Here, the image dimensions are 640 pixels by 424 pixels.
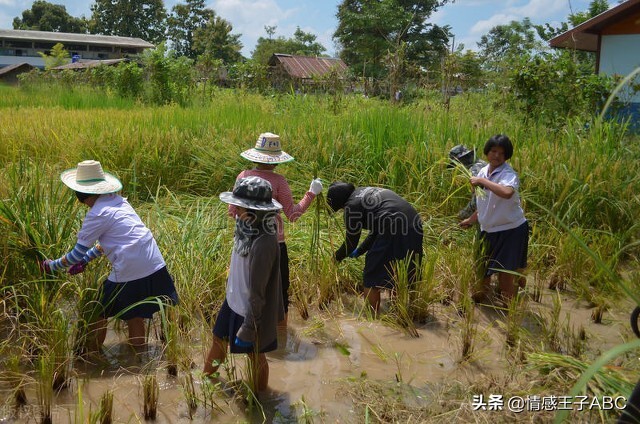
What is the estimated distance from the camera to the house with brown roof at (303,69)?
11148mm

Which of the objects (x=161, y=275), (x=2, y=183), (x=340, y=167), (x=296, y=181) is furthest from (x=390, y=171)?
(x=2, y=183)

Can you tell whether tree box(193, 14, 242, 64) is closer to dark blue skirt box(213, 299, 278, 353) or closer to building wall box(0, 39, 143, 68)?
building wall box(0, 39, 143, 68)

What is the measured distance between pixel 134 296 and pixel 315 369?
120 cm

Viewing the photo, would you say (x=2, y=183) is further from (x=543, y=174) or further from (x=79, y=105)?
(x=79, y=105)

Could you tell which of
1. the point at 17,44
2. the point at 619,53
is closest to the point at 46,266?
the point at 619,53

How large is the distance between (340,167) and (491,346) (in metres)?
3.18

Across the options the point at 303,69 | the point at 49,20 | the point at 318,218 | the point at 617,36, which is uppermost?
the point at 49,20

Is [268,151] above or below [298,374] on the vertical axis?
above

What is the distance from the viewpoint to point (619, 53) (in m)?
10.5

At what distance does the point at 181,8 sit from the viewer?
47.4m

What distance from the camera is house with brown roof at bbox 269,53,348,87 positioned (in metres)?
11.1

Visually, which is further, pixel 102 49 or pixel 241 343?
pixel 102 49

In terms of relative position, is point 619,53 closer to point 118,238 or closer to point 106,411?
point 118,238

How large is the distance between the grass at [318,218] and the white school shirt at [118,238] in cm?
24
